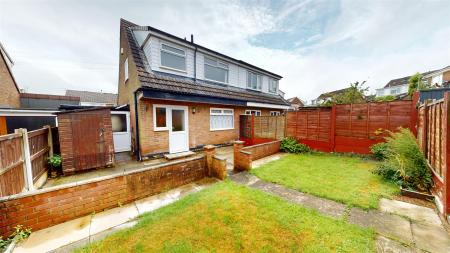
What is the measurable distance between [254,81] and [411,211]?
41.2ft

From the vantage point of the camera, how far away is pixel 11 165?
3.53 meters

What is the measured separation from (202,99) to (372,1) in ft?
28.7

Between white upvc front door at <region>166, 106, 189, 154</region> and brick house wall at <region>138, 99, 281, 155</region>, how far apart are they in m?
0.21

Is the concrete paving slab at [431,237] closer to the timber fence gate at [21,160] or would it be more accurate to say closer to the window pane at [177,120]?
the timber fence gate at [21,160]

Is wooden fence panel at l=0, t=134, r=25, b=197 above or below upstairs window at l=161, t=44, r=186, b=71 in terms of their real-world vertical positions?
below

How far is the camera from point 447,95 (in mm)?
2973

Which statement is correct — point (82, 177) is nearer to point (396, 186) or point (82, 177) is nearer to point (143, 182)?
point (143, 182)

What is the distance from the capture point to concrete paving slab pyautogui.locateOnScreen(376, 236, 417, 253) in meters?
2.40

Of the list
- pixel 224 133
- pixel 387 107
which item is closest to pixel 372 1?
pixel 387 107

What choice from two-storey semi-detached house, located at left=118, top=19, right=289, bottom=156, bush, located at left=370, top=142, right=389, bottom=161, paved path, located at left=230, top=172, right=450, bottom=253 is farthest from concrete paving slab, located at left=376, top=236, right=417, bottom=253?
two-storey semi-detached house, located at left=118, top=19, right=289, bottom=156

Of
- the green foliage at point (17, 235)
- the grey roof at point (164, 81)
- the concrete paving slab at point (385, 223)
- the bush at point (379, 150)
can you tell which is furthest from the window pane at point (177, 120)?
the bush at point (379, 150)

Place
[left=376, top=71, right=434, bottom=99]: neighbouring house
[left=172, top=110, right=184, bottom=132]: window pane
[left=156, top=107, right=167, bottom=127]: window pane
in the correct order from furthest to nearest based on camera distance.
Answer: [left=376, top=71, right=434, bottom=99]: neighbouring house → [left=172, top=110, right=184, bottom=132]: window pane → [left=156, top=107, right=167, bottom=127]: window pane

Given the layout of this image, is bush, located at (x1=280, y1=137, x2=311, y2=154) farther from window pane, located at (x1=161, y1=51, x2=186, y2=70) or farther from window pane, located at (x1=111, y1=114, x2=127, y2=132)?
window pane, located at (x1=111, y1=114, x2=127, y2=132)

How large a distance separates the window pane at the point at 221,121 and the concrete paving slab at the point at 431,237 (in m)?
8.73
